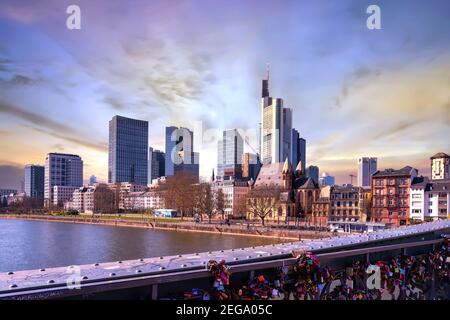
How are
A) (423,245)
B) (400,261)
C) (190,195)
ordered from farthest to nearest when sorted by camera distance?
(190,195) < (423,245) < (400,261)

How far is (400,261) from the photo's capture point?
46.7 feet

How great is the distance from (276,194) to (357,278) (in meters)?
65.0

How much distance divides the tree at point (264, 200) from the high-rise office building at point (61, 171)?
3534 inches

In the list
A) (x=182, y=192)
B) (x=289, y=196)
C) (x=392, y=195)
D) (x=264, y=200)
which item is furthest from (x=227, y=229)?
(x=182, y=192)

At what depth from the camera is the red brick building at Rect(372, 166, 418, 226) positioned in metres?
60.0

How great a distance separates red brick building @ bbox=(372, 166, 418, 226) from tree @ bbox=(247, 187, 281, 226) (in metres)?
18.5

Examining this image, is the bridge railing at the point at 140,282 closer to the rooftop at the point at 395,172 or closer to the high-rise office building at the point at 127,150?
the rooftop at the point at 395,172

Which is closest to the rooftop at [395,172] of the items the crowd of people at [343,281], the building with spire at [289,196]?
the building with spire at [289,196]

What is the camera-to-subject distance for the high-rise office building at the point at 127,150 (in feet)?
568

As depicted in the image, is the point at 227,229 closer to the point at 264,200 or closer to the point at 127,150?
the point at 264,200

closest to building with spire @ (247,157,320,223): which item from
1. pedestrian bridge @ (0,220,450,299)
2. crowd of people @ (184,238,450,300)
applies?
crowd of people @ (184,238,450,300)

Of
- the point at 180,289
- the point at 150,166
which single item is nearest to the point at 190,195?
the point at 180,289
